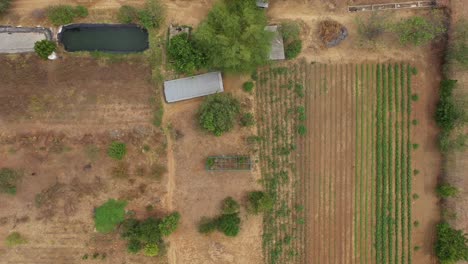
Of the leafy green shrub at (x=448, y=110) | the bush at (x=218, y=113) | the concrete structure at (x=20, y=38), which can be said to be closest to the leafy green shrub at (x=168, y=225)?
the bush at (x=218, y=113)

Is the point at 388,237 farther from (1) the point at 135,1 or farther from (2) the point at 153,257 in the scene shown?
(1) the point at 135,1

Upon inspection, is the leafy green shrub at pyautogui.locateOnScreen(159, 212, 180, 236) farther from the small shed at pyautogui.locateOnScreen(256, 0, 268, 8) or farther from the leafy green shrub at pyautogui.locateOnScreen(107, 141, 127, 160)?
the small shed at pyautogui.locateOnScreen(256, 0, 268, 8)

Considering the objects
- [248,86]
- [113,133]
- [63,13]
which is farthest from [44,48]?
[248,86]

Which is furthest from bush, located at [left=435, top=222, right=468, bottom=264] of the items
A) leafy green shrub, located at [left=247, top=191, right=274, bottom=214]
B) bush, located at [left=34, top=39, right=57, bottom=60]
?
bush, located at [left=34, top=39, right=57, bottom=60]

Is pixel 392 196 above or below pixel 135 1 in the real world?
below

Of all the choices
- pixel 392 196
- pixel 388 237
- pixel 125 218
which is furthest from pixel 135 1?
pixel 388 237

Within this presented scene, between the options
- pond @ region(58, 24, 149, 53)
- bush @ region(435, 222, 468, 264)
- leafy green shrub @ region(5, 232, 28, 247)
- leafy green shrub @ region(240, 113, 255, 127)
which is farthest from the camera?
pond @ region(58, 24, 149, 53)

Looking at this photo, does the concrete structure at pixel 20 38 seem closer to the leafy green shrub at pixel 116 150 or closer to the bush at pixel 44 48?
the bush at pixel 44 48
